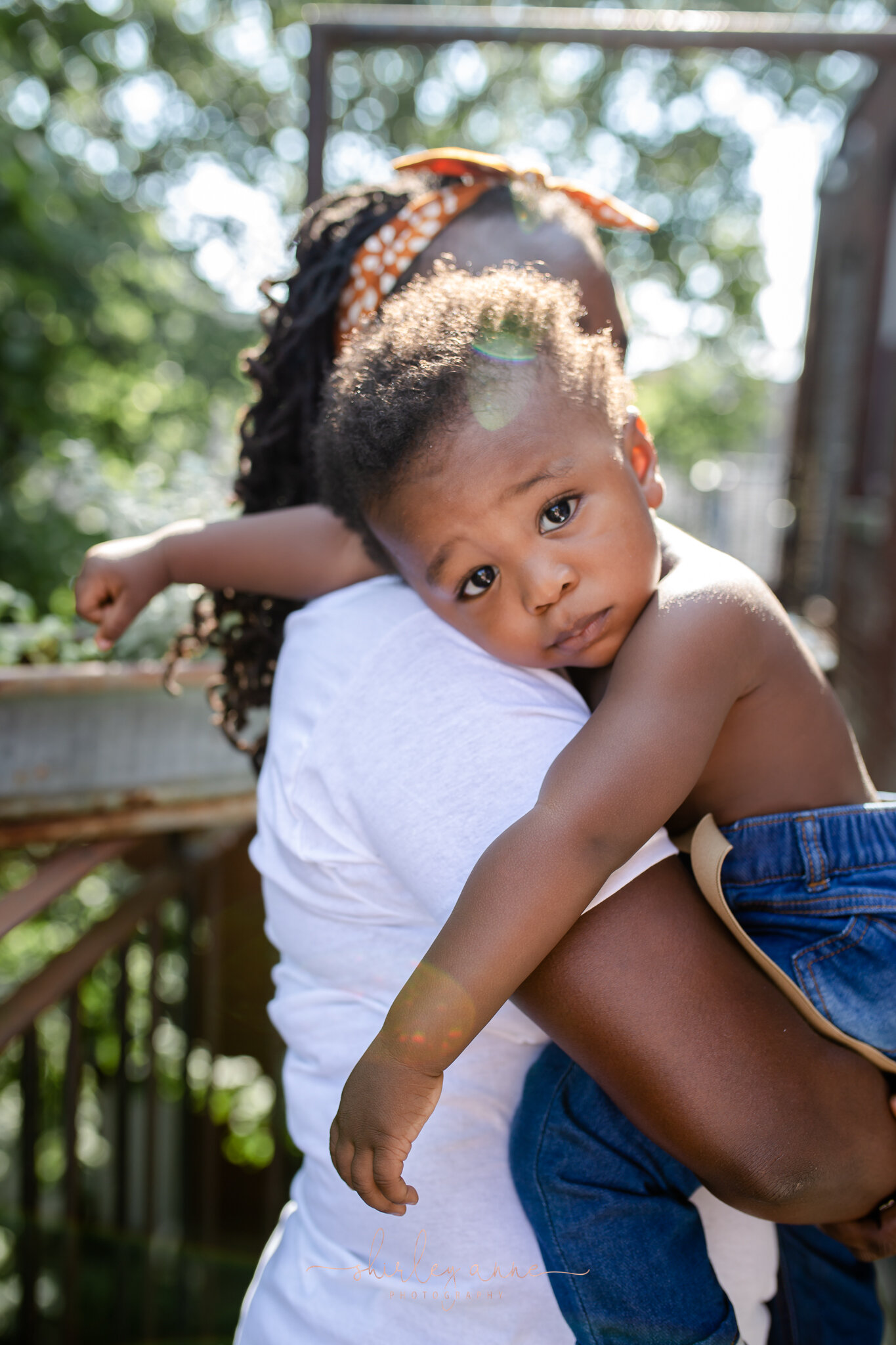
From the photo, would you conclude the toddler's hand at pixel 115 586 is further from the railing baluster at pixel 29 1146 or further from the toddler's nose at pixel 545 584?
the railing baluster at pixel 29 1146

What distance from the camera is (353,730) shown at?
3.39 ft

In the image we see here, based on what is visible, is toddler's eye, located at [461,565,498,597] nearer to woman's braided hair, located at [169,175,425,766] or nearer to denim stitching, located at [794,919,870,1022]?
woman's braided hair, located at [169,175,425,766]

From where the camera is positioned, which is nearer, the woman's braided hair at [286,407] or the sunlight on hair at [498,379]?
the sunlight on hair at [498,379]

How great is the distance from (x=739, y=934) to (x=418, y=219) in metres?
1.07

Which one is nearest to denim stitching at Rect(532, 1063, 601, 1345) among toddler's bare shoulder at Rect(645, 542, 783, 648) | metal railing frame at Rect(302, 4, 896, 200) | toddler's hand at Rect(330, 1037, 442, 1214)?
toddler's hand at Rect(330, 1037, 442, 1214)

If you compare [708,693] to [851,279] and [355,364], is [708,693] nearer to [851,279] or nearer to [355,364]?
[355,364]

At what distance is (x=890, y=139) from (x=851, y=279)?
205 centimetres

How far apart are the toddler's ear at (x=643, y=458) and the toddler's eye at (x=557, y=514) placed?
157 mm

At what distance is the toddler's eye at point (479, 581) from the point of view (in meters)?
1.21

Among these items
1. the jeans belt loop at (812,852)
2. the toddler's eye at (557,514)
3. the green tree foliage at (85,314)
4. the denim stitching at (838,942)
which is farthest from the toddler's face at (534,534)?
the green tree foliage at (85,314)

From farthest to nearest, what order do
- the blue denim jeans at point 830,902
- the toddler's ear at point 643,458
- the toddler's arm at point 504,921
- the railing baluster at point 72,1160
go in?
the railing baluster at point 72,1160 → the toddler's ear at point 643,458 → the blue denim jeans at point 830,902 → the toddler's arm at point 504,921

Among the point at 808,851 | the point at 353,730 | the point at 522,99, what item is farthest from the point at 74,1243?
the point at 522,99

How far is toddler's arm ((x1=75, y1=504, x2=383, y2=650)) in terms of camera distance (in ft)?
4.57

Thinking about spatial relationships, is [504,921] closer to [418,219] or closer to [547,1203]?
[547,1203]
